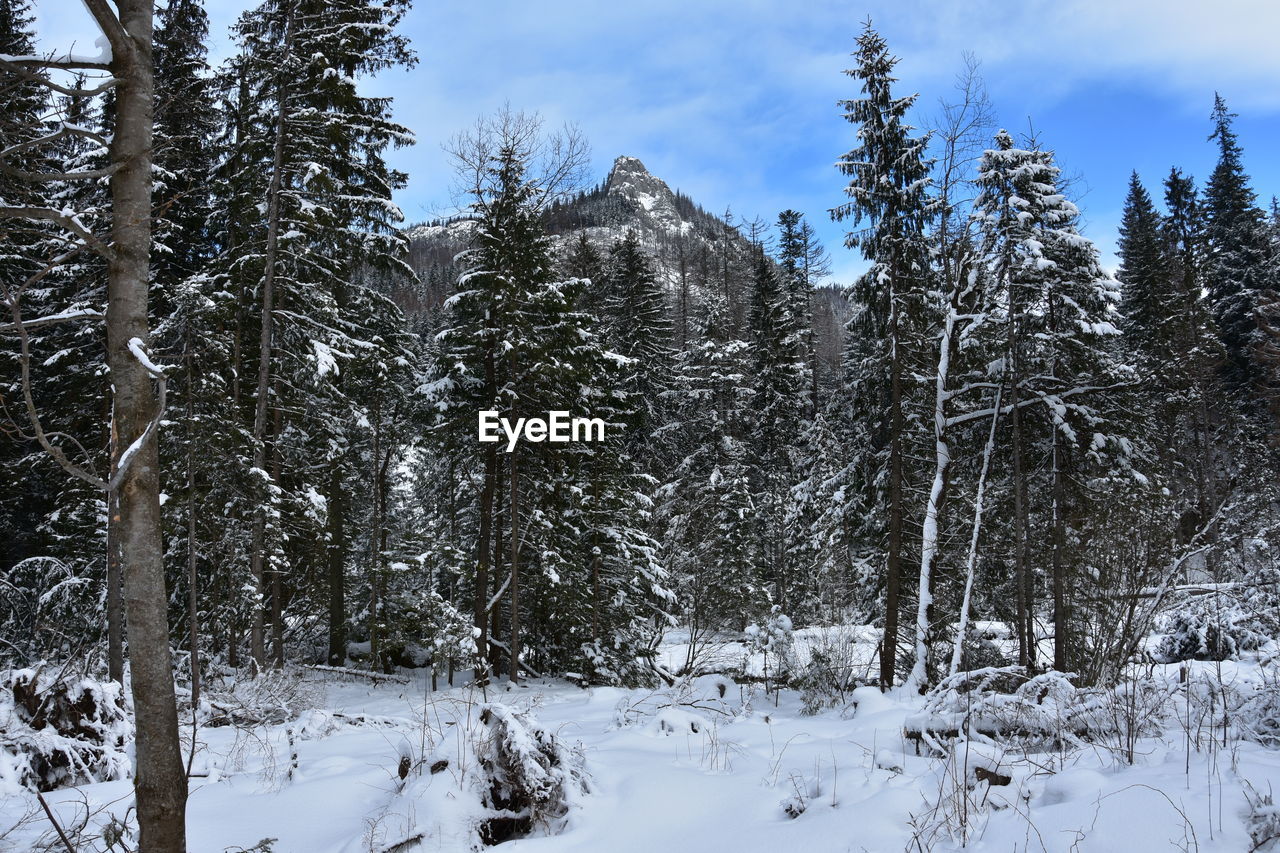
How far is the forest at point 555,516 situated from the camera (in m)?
3.76

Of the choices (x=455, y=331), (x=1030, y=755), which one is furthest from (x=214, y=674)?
(x=1030, y=755)

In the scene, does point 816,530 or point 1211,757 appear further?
point 816,530

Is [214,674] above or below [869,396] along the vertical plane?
below

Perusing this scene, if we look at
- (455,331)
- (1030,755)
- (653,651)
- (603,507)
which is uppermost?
(455,331)

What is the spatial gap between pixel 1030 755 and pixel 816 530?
60.4 feet

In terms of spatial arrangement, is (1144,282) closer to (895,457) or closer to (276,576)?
(895,457)

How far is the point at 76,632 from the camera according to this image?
1292cm

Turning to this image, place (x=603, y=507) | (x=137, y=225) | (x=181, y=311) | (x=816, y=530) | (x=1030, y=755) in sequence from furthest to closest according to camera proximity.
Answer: (x=816, y=530) → (x=603, y=507) → (x=181, y=311) → (x=1030, y=755) → (x=137, y=225)

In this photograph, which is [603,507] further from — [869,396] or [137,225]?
[137,225]

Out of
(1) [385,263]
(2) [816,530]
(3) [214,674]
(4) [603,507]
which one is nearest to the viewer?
(3) [214,674]

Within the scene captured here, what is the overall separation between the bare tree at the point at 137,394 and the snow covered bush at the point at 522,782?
167cm

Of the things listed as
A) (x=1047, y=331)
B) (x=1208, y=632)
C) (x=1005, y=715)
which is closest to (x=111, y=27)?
(x=1005, y=715)
